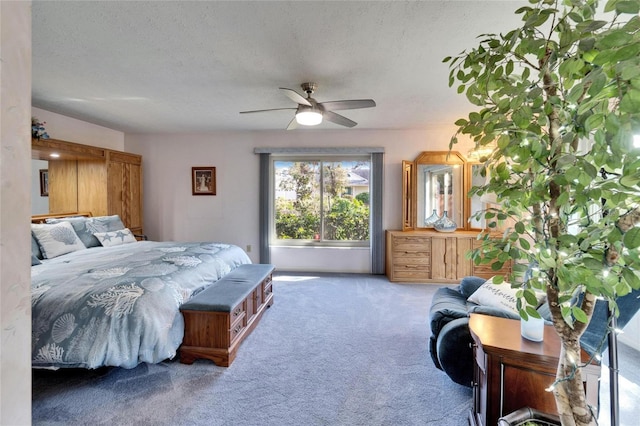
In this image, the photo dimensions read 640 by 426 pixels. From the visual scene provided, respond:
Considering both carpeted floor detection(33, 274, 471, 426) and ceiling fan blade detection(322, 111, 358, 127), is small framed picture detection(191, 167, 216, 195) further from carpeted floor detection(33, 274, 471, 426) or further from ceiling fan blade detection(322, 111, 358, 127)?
carpeted floor detection(33, 274, 471, 426)

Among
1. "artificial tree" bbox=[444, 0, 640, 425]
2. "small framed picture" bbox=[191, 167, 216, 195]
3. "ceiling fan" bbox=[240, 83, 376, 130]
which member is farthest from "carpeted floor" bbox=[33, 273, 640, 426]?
"small framed picture" bbox=[191, 167, 216, 195]

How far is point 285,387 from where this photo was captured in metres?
1.94

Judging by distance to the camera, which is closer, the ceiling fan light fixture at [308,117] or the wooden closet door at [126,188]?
the ceiling fan light fixture at [308,117]

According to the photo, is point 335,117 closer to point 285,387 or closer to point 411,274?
point 285,387

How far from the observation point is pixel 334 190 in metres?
4.98

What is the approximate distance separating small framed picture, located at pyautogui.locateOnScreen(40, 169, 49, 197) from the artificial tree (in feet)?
16.7

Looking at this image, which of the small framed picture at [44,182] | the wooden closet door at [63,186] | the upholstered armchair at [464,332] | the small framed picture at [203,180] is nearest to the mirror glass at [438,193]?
the upholstered armchair at [464,332]

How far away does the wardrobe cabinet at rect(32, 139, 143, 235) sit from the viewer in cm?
397

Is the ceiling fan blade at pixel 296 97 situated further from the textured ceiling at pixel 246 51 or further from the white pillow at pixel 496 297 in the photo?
the white pillow at pixel 496 297

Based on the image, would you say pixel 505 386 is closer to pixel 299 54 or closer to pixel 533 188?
pixel 533 188

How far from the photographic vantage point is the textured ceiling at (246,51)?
1765mm

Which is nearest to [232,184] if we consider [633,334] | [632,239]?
[632,239]

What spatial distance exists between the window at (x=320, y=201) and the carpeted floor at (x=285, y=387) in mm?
2291

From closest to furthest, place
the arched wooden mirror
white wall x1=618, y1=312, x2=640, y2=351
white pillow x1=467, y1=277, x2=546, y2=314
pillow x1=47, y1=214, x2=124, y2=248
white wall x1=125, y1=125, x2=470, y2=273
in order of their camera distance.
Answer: white pillow x1=467, y1=277, x2=546, y2=314 < white wall x1=618, y1=312, x2=640, y2=351 < pillow x1=47, y1=214, x2=124, y2=248 < the arched wooden mirror < white wall x1=125, y1=125, x2=470, y2=273
